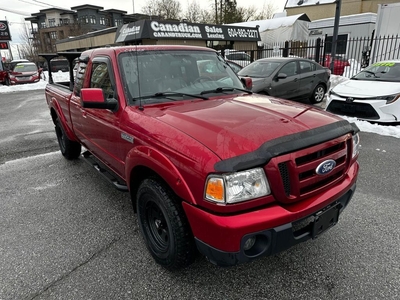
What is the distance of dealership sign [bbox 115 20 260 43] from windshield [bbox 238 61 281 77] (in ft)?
34.5

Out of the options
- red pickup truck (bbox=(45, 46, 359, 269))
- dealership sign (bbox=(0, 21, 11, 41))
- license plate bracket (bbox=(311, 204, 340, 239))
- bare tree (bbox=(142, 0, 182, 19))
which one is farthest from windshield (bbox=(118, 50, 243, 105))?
bare tree (bbox=(142, 0, 182, 19))

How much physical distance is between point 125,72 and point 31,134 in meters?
5.80

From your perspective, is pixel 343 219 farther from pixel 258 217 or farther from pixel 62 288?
pixel 62 288

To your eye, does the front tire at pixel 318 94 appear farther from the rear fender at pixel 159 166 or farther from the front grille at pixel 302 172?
the rear fender at pixel 159 166

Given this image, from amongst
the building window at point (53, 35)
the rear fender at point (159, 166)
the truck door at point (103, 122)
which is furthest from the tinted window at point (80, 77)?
the building window at point (53, 35)

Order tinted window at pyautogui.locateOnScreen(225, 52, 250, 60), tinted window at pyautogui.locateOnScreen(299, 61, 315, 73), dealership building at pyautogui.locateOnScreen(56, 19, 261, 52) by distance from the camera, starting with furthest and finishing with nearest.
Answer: tinted window at pyautogui.locateOnScreen(225, 52, 250, 60)
dealership building at pyautogui.locateOnScreen(56, 19, 261, 52)
tinted window at pyautogui.locateOnScreen(299, 61, 315, 73)

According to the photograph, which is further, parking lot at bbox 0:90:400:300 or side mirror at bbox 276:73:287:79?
side mirror at bbox 276:73:287:79

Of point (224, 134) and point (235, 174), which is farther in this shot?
point (224, 134)

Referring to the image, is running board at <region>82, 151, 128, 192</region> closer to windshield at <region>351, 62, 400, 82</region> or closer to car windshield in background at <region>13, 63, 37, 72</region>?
windshield at <region>351, 62, 400, 82</region>

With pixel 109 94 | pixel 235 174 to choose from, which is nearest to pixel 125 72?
pixel 109 94

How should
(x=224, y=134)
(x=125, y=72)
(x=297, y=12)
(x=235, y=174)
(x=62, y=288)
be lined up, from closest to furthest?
1. (x=235, y=174)
2. (x=224, y=134)
3. (x=62, y=288)
4. (x=125, y=72)
5. (x=297, y=12)

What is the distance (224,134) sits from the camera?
2.08 meters

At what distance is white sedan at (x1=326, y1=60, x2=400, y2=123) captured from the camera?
21.3 ft

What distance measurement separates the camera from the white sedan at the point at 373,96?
650cm
